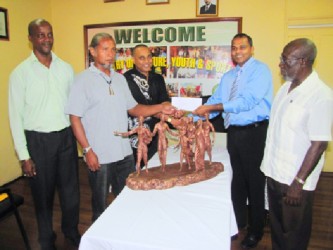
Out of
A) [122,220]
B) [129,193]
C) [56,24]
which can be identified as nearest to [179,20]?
[56,24]

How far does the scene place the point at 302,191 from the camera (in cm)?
179

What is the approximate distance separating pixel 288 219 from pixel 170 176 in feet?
2.64

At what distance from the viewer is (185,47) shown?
15.0 ft

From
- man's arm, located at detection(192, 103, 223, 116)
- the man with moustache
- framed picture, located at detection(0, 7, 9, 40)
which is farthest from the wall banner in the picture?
man's arm, located at detection(192, 103, 223, 116)

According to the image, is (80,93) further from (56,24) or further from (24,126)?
(56,24)

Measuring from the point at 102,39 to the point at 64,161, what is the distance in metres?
1.02

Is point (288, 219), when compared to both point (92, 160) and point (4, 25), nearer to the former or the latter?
point (92, 160)

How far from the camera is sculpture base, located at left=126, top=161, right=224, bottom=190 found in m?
1.86

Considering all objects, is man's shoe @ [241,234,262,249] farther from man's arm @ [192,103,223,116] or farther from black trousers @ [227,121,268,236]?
man's arm @ [192,103,223,116]

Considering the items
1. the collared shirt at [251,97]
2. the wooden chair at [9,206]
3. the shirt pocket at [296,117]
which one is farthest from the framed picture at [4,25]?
the shirt pocket at [296,117]

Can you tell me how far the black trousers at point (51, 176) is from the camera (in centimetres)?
229

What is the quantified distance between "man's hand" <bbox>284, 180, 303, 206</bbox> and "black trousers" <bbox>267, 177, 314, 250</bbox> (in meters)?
0.05

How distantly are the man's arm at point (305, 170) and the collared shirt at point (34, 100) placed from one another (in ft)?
5.63

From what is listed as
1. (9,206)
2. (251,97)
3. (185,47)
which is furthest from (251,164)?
(185,47)
